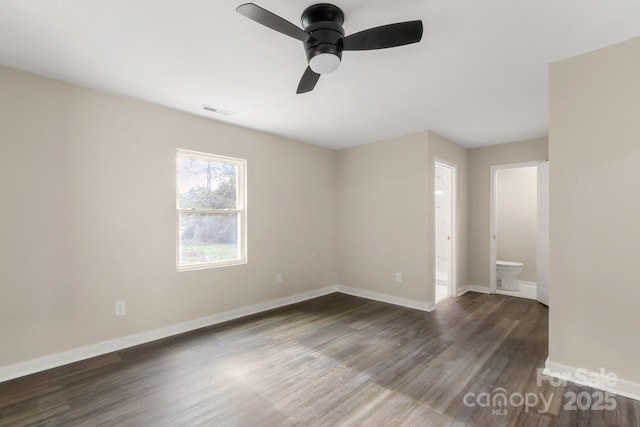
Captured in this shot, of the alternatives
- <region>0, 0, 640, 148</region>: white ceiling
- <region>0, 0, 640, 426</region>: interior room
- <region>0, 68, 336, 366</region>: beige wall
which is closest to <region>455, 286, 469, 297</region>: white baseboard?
<region>0, 0, 640, 426</region>: interior room

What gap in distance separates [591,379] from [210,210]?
394 cm

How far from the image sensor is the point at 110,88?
2740mm

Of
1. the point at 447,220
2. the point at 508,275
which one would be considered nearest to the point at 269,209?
the point at 447,220

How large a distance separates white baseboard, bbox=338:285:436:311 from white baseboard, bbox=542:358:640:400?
169 centimetres

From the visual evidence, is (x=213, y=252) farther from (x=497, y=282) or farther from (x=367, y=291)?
(x=497, y=282)

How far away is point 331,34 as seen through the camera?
1.74 m

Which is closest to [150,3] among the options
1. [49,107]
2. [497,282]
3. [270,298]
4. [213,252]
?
[49,107]

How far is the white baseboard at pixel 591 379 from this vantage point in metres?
2.04

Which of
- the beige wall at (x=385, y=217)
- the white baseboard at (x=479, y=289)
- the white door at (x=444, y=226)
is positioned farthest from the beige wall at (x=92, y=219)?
the white baseboard at (x=479, y=289)

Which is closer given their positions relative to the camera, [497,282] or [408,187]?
[408,187]

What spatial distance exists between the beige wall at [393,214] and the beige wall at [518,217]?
48.8 inches

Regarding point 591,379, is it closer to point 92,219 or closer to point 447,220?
point 447,220

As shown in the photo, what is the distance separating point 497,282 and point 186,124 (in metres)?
5.54

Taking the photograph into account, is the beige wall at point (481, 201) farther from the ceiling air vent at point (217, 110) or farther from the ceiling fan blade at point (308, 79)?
the ceiling air vent at point (217, 110)
